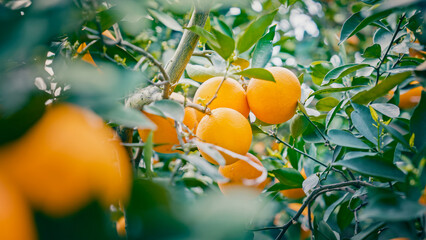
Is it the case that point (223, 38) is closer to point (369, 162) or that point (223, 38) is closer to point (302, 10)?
point (369, 162)

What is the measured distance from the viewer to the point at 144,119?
0.39 m

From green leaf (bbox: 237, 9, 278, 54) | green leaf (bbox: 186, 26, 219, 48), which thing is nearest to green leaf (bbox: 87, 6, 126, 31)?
green leaf (bbox: 186, 26, 219, 48)

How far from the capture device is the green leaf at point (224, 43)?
61 cm

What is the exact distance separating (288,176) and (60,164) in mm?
736

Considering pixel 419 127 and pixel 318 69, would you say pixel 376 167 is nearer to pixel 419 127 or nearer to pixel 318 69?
pixel 419 127

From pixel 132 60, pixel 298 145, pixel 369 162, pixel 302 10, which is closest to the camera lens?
pixel 369 162

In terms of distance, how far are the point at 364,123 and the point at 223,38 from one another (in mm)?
450

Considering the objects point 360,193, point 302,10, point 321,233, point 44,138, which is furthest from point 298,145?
point 302,10

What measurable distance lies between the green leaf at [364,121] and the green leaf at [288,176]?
25cm

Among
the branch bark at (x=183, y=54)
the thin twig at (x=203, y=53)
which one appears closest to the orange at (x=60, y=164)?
the branch bark at (x=183, y=54)

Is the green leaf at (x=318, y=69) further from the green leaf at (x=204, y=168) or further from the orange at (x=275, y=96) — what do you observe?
the green leaf at (x=204, y=168)

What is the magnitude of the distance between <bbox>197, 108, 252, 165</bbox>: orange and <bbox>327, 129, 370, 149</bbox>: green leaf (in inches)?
8.5

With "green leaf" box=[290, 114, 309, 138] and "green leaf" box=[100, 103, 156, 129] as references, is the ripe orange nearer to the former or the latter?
"green leaf" box=[290, 114, 309, 138]

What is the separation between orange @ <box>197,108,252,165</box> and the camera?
660 mm
